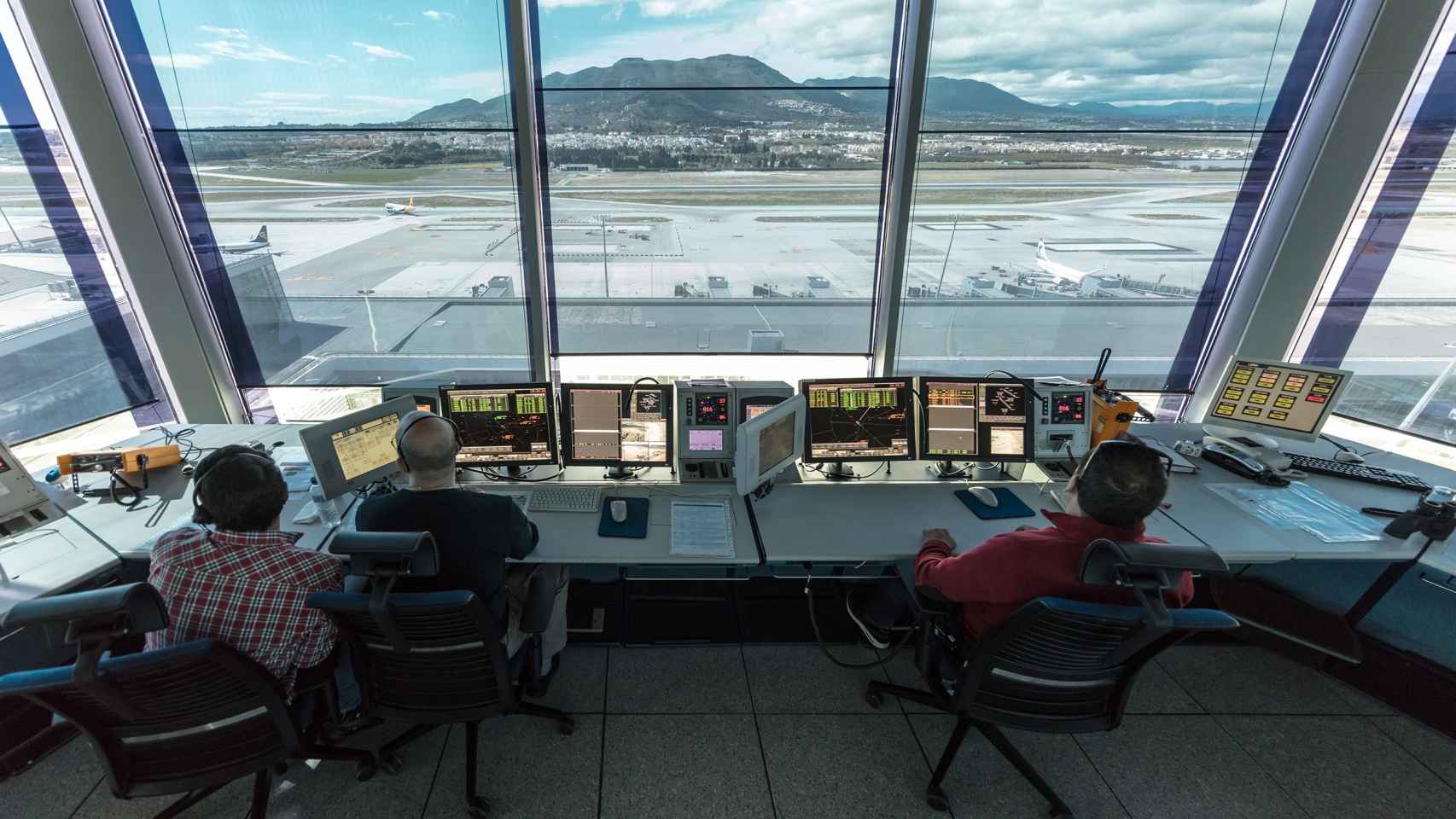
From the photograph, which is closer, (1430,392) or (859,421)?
(859,421)

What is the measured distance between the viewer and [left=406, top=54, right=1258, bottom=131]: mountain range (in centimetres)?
A: 332

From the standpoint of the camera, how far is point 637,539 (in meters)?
2.27

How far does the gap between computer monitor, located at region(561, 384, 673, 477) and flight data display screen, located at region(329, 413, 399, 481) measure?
0.71 m

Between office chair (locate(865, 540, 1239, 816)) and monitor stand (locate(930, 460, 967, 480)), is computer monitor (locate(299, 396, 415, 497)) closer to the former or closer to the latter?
office chair (locate(865, 540, 1239, 816))

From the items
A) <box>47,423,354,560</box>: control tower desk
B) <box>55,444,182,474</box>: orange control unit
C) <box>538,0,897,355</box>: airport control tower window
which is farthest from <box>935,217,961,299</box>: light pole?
<box>55,444,182,474</box>: orange control unit

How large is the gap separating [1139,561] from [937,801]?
3.76 ft

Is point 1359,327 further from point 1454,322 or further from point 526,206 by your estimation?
point 526,206

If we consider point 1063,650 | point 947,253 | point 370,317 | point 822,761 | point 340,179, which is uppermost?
point 340,179

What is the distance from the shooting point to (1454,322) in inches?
131

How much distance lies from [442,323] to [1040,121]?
3.98 meters

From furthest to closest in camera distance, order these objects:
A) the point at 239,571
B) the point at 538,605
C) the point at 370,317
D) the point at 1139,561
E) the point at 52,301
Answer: the point at 370,317
the point at 52,301
the point at 538,605
the point at 239,571
the point at 1139,561

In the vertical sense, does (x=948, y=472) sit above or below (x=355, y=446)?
below

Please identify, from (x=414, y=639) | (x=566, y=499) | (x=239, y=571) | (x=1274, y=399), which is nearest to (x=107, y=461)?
(x=239, y=571)

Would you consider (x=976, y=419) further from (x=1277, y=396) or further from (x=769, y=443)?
(x=1277, y=396)
